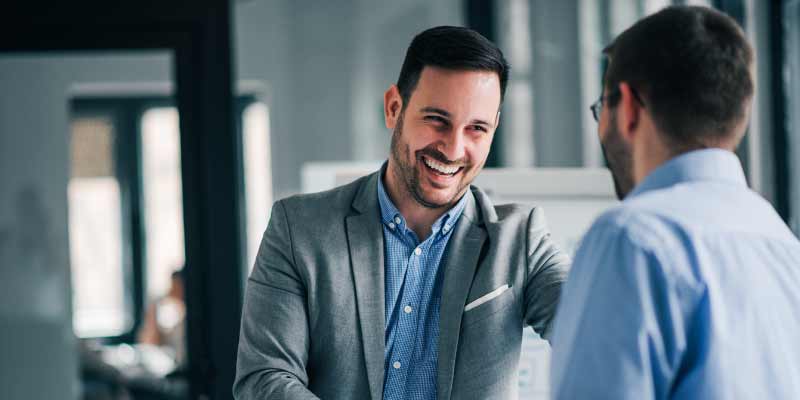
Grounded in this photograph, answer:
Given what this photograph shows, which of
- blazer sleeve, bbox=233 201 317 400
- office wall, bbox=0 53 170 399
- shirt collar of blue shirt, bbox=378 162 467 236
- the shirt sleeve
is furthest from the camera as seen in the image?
office wall, bbox=0 53 170 399

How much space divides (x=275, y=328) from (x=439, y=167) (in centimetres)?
36

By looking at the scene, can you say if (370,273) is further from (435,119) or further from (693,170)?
(693,170)

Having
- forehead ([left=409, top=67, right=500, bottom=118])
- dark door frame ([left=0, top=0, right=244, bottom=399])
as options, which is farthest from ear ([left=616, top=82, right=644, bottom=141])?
dark door frame ([left=0, top=0, right=244, bottom=399])

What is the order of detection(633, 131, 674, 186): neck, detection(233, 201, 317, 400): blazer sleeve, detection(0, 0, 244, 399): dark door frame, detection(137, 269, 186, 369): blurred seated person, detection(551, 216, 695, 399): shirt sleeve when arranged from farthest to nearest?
detection(137, 269, 186, 369): blurred seated person < detection(0, 0, 244, 399): dark door frame < detection(233, 201, 317, 400): blazer sleeve < detection(633, 131, 674, 186): neck < detection(551, 216, 695, 399): shirt sleeve

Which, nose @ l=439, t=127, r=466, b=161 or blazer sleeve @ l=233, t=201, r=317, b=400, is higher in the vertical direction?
nose @ l=439, t=127, r=466, b=161

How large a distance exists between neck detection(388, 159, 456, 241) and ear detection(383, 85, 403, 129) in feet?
0.25

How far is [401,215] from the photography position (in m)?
1.42

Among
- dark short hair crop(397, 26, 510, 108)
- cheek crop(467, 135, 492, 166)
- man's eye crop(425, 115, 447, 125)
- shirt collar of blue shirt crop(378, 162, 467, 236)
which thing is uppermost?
dark short hair crop(397, 26, 510, 108)

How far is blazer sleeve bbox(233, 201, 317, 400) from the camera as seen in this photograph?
4.21 feet

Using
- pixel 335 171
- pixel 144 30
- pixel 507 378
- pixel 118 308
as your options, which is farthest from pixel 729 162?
pixel 118 308

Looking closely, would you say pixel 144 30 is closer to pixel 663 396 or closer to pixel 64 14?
pixel 64 14

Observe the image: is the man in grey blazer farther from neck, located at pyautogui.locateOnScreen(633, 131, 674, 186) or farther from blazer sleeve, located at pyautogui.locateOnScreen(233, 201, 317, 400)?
neck, located at pyautogui.locateOnScreen(633, 131, 674, 186)

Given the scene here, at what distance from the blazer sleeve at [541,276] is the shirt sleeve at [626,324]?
1.61ft

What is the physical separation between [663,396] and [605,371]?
0.24ft
